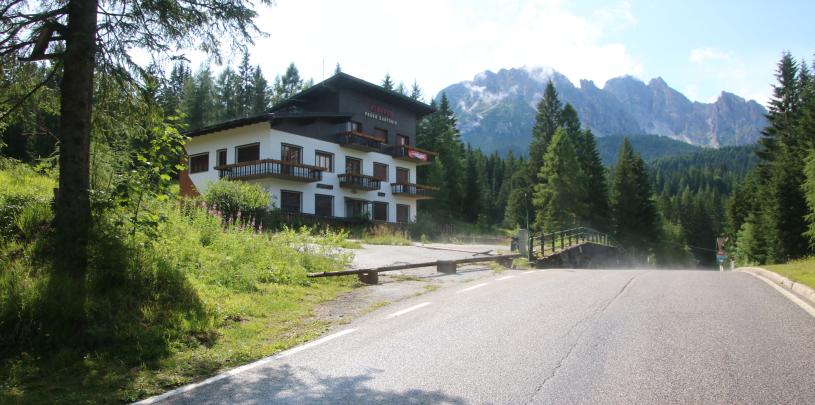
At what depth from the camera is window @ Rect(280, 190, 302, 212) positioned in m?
36.3

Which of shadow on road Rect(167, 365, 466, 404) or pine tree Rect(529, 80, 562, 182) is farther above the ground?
pine tree Rect(529, 80, 562, 182)

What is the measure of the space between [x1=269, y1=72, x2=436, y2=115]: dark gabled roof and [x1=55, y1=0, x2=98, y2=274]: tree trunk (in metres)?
34.4

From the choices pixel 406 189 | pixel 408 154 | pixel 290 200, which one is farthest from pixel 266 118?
pixel 408 154

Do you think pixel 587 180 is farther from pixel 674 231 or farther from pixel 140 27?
pixel 140 27

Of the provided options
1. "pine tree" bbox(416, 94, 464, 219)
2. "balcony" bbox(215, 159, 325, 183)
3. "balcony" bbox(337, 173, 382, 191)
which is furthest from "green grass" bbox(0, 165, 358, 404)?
"pine tree" bbox(416, 94, 464, 219)

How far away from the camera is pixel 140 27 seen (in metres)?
7.69

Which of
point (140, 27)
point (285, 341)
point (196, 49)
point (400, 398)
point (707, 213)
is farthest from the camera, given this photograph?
point (707, 213)

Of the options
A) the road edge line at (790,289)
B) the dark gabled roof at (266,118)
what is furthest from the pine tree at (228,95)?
the road edge line at (790,289)

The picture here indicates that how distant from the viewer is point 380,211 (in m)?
44.8

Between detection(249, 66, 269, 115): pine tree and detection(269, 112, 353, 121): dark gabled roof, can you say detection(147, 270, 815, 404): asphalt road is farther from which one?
detection(249, 66, 269, 115): pine tree

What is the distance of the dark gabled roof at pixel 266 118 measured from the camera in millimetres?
35188

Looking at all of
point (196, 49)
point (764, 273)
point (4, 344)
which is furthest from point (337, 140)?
point (4, 344)

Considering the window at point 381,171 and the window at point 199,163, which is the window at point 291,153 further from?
the window at point 381,171

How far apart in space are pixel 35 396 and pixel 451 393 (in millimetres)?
3513
